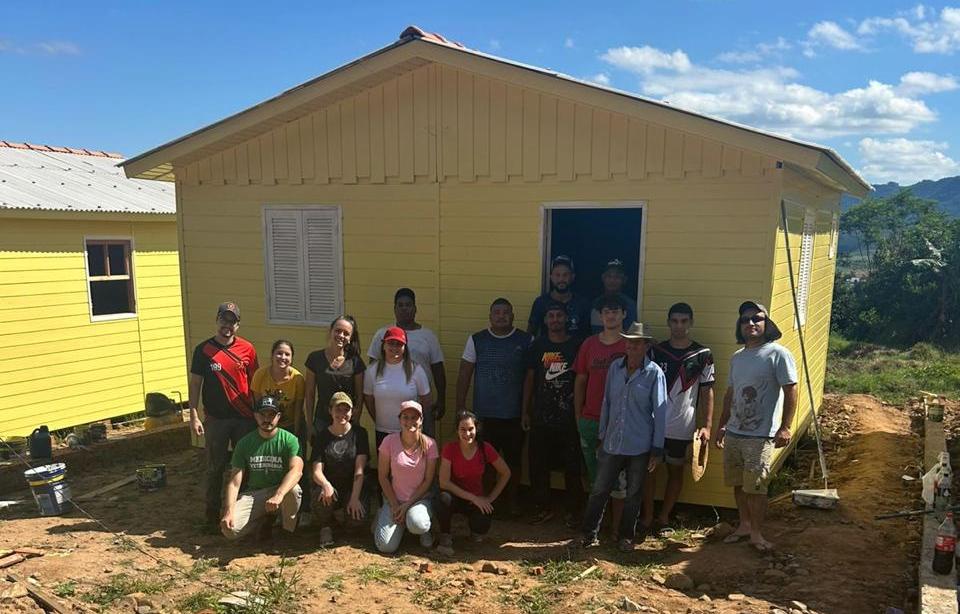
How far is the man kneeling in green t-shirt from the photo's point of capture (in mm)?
5086

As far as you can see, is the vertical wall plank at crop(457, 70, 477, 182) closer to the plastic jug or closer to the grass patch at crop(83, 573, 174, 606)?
the grass patch at crop(83, 573, 174, 606)

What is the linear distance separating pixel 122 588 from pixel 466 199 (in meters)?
4.11

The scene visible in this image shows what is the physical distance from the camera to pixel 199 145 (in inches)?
269

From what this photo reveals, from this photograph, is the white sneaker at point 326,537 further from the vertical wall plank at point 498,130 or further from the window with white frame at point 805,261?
the window with white frame at point 805,261

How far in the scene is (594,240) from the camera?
834 cm

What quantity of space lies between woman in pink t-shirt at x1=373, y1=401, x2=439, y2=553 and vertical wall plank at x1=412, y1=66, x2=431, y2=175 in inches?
96.4

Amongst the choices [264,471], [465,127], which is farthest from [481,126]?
[264,471]

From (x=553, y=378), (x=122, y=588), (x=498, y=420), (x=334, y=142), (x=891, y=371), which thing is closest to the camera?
(x=122, y=588)

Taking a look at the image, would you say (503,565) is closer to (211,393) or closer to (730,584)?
(730,584)

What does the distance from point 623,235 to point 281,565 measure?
545 centimetres

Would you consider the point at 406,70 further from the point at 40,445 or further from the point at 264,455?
the point at 40,445

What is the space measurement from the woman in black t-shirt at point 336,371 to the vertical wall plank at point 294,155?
7.10 feet

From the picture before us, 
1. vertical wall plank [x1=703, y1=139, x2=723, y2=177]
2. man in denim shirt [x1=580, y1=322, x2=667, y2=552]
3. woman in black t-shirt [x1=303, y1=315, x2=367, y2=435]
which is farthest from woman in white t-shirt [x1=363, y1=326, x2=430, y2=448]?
vertical wall plank [x1=703, y1=139, x2=723, y2=177]

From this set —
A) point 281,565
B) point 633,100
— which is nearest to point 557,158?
point 633,100
